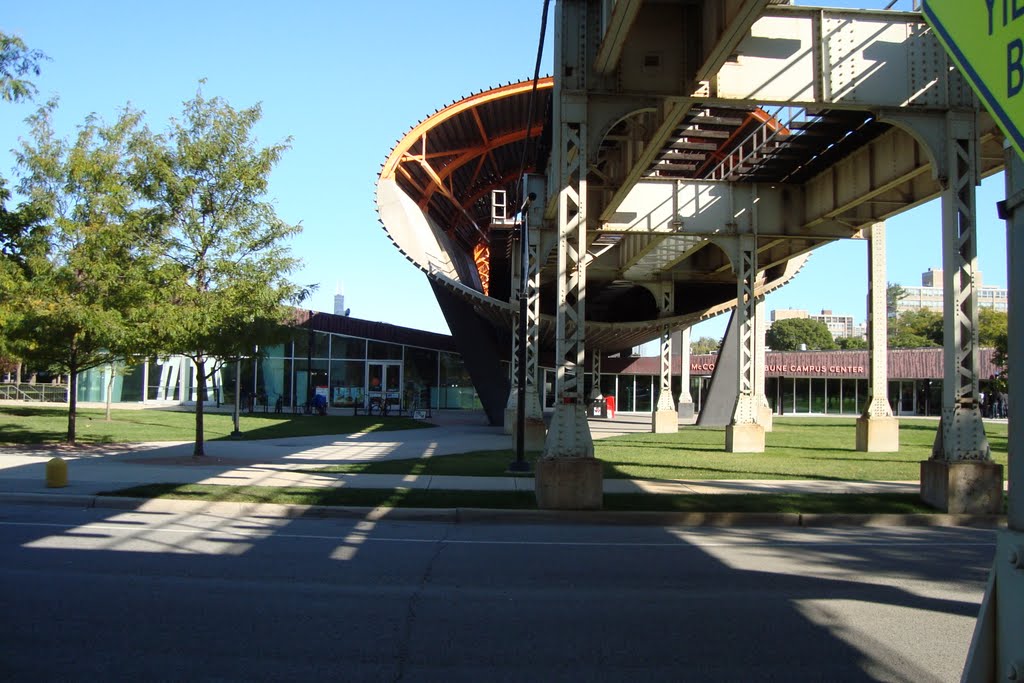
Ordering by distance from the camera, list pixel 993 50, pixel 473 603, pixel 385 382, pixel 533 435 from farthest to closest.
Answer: pixel 385 382, pixel 533 435, pixel 473 603, pixel 993 50

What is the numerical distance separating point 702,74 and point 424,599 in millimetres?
8791

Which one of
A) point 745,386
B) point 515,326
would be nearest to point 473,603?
point 745,386

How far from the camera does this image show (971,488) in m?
11.7

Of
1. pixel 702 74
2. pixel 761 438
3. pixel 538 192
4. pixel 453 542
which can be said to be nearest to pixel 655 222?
pixel 538 192

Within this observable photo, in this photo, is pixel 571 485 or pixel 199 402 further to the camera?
pixel 199 402

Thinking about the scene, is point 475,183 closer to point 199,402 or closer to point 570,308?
point 199,402

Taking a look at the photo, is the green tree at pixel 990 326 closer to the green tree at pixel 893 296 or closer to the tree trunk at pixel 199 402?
the tree trunk at pixel 199 402

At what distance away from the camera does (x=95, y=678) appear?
15.8 feet

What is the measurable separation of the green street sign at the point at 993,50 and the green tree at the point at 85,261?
599 inches

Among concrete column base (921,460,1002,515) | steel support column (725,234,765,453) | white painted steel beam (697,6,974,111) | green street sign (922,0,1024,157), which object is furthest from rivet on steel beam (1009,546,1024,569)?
steel support column (725,234,765,453)

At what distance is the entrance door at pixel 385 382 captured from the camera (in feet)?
137

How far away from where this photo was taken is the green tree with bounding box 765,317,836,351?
11625 centimetres

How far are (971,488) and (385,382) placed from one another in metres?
33.2

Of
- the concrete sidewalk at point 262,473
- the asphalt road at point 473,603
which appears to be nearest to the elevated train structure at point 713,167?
the concrete sidewalk at point 262,473
